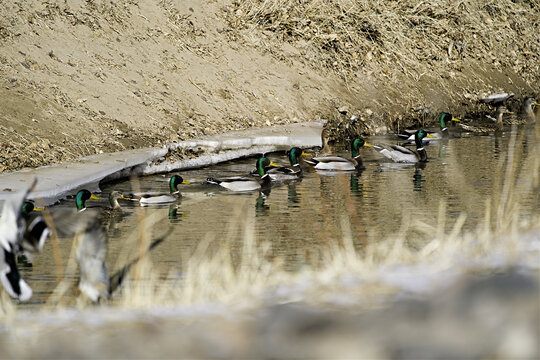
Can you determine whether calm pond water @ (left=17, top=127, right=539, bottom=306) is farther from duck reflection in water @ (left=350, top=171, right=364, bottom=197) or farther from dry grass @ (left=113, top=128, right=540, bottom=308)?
dry grass @ (left=113, top=128, right=540, bottom=308)

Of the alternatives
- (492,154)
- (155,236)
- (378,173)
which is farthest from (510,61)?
(155,236)

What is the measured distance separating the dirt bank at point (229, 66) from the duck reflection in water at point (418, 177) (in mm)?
3832

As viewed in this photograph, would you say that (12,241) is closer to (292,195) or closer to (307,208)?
(307,208)

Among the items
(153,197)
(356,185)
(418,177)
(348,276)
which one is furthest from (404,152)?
(348,276)

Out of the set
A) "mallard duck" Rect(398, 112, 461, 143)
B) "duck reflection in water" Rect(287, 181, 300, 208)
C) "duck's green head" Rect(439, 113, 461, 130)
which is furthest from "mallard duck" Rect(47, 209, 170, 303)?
"duck's green head" Rect(439, 113, 461, 130)

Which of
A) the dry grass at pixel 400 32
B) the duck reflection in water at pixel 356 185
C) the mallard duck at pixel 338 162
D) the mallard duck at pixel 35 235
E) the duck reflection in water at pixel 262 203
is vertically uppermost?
the dry grass at pixel 400 32

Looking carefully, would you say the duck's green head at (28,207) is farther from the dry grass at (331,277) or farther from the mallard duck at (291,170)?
the mallard duck at (291,170)

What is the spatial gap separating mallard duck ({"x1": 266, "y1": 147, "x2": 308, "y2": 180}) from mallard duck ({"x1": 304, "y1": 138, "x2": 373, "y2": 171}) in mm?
229

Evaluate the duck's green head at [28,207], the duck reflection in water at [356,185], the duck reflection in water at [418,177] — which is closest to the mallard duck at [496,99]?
the duck reflection in water at [418,177]

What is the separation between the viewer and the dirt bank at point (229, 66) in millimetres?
14797

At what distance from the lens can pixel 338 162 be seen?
569 inches

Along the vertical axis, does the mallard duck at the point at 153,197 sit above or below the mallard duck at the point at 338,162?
above

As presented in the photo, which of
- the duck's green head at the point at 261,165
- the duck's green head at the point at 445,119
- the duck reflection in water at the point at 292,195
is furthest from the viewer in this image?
the duck's green head at the point at 445,119

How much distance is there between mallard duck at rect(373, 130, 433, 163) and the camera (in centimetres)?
1539
